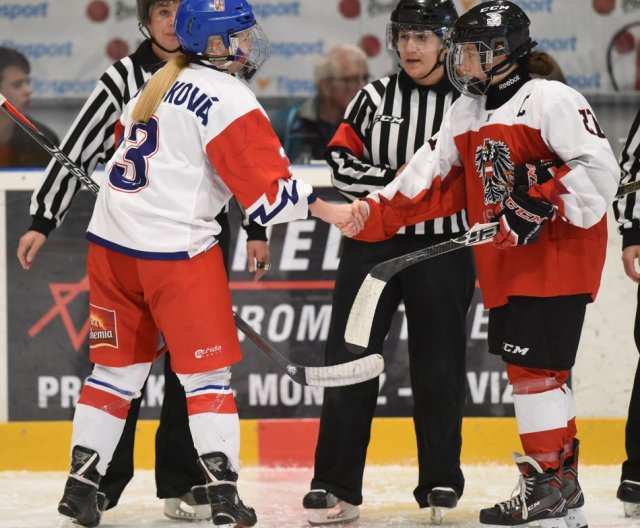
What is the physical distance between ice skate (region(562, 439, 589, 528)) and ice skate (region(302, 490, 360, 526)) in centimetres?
65

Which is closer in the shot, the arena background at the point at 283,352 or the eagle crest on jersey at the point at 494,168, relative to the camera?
the eagle crest on jersey at the point at 494,168

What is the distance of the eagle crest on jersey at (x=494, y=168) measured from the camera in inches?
114

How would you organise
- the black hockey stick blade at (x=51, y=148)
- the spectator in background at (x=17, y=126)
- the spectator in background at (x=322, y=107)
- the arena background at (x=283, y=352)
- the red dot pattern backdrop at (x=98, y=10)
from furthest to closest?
the red dot pattern backdrop at (x=98, y=10) → the spectator in background at (x=322, y=107) → the spectator in background at (x=17, y=126) → the arena background at (x=283, y=352) → the black hockey stick blade at (x=51, y=148)

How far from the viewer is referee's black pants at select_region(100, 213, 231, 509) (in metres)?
3.34

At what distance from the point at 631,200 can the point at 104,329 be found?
1.50 m

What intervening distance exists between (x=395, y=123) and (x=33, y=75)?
6.22ft

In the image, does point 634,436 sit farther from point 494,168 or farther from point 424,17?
point 424,17

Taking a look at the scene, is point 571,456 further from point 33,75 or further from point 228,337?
point 33,75

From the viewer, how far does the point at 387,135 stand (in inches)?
132

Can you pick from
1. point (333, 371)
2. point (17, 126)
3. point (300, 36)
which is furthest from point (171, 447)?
point (300, 36)

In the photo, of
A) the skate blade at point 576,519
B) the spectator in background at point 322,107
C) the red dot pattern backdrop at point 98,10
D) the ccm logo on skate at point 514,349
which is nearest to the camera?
the ccm logo on skate at point 514,349

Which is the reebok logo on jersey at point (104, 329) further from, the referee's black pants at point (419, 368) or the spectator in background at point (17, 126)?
the spectator in background at point (17, 126)

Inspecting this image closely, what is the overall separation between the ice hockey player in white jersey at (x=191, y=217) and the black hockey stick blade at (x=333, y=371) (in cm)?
26

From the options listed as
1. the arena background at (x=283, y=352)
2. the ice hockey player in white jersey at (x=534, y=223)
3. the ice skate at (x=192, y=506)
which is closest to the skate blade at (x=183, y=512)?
the ice skate at (x=192, y=506)
